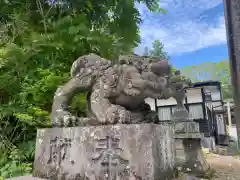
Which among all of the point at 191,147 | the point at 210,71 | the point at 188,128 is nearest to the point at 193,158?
the point at 191,147

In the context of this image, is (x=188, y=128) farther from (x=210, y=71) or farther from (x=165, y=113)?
(x=210, y=71)

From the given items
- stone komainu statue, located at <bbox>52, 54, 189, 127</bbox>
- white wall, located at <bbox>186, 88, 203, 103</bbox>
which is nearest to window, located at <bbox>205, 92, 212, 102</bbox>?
white wall, located at <bbox>186, 88, 203, 103</bbox>

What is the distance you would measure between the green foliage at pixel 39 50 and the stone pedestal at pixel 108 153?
1.26 metres

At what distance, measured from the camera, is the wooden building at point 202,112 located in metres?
9.82

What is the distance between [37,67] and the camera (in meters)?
4.68

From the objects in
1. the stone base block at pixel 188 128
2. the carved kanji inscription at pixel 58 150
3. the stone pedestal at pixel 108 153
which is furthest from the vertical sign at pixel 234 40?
A: the stone base block at pixel 188 128

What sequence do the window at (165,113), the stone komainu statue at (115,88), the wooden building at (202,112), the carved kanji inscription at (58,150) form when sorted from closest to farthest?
1. the stone komainu statue at (115,88)
2. the carved kanji inscription at (58,150)
3. the wooden building at (202,112)
4. the window at (165,113)

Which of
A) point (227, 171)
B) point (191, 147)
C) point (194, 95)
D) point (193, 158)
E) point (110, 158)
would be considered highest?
point (194, 95)

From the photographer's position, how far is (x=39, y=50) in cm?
447

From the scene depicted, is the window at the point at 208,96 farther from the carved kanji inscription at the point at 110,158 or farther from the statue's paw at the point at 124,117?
the carved kanji inscription at the point at 110,158

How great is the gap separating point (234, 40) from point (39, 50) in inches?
172

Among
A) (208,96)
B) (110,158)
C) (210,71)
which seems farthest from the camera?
(210,71)

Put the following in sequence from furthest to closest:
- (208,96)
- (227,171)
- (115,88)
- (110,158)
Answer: (208,96) → (227,171) → (115,88) → (110,158)

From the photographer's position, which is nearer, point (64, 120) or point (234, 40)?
point (234, 40)
